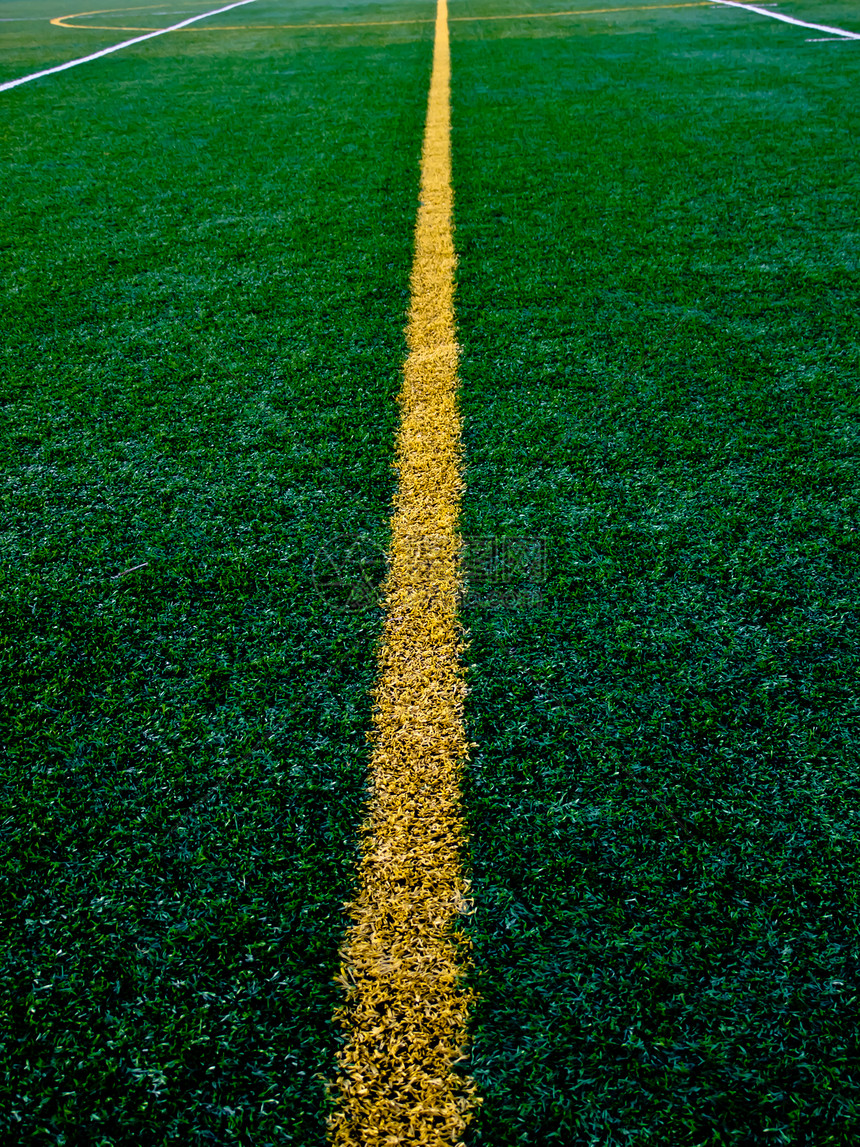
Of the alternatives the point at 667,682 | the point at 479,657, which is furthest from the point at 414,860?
the point at 667,682

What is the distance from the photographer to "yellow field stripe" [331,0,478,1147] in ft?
2.71

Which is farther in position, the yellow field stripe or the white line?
the white line

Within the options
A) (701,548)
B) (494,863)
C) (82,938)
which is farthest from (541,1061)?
(701,548)

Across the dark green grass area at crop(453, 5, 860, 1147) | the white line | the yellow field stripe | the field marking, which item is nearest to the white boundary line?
the field marking

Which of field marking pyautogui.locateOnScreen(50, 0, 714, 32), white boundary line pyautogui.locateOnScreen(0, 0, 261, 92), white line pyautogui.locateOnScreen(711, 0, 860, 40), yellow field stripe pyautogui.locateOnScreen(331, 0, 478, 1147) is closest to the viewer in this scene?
yellow field stripe pyautogui.locateOnScreen(331, 0, 478, 1147)

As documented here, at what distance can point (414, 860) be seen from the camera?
3.39ft

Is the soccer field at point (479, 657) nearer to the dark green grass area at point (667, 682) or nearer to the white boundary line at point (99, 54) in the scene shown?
the dark green grass area at point (667, 682)

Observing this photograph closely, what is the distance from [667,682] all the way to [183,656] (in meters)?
0.83

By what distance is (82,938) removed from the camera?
95 centimetres

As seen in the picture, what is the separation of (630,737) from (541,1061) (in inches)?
18.8

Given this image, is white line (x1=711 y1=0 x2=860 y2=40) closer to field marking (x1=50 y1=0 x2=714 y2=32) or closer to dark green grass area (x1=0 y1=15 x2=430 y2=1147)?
field marking (x1=50 y1=0 x2=714 y2=32)

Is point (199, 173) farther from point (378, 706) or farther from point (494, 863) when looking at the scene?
point (494, 863)

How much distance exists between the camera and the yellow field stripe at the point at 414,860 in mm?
826

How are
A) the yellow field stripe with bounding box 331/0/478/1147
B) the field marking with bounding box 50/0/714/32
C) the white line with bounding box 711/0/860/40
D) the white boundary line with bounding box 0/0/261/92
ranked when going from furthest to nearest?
1. the field marking with bounding box 50/0/714/32
2. the white line with bounding box 711/0/860/40
3. the white boundary line with bounding box 0/0/261/92
4. the yellow field stripe with bounding box 331/0/478/1147
